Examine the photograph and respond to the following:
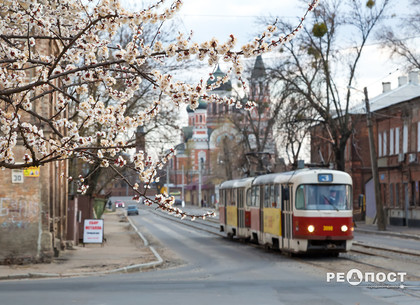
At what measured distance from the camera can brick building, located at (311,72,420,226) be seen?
161ft

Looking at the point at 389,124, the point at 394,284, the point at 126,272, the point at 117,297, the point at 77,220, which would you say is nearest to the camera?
the point at 117,297

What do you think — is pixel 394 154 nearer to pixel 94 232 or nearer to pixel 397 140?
pixel 397 140

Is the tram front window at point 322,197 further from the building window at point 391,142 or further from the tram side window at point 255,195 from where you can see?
the building window at point 391,142

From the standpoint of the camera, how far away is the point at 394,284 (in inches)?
597

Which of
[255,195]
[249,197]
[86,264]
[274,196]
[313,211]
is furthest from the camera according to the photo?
[249,197]

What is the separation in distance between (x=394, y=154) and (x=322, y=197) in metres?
31.6

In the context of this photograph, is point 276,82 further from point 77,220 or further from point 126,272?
point 126,272

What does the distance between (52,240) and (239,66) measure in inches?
665

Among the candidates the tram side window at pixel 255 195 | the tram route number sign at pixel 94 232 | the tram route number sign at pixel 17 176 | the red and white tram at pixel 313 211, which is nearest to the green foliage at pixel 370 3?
the tram side window at pixel 255 195

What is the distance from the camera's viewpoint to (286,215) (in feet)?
79.4

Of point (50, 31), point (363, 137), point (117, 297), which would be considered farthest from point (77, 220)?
point (363, 137)

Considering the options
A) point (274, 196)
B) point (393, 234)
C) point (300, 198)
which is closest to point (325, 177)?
point (300, 198)

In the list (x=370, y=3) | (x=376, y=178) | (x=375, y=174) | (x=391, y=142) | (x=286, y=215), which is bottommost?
(x=286, y=215)

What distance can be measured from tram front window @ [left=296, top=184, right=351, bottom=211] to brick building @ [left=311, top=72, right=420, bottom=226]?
65.0 feet
